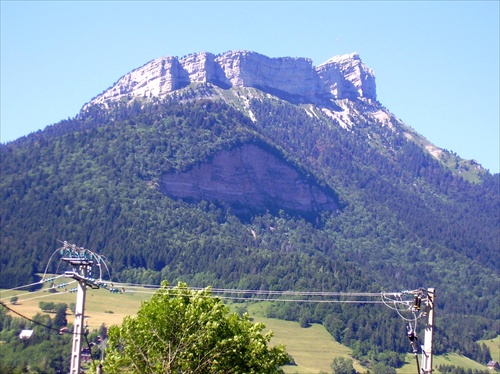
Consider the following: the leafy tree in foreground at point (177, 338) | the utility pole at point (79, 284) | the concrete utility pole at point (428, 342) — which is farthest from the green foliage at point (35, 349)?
the concrete utility pole at point (428, 342)

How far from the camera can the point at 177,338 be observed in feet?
175

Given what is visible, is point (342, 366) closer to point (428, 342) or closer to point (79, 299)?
point (79, 299)

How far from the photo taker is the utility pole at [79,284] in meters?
39.8

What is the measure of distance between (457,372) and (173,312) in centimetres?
15071

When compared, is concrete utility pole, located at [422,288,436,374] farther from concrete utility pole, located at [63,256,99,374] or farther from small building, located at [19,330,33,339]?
small building, located at [19,330,33,339]

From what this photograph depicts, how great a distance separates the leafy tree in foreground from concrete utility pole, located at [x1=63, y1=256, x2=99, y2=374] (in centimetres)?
1027

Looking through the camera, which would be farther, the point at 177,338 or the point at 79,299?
the point at 177,338

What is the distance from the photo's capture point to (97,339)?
511 ft

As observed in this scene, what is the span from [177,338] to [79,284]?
13.3m

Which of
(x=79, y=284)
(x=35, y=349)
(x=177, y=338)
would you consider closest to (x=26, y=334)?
(x=35, y=349)

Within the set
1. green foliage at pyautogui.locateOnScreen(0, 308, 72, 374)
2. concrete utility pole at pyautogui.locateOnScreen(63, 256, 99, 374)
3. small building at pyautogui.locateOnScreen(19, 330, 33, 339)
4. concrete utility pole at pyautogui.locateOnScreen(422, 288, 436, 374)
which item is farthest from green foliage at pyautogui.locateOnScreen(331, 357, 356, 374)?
concrete utility pole at pyautogui.locateOnScreen(422, 288, 436, 374)

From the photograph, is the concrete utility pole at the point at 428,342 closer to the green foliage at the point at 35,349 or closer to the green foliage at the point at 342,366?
the green foliage at the point at 35,349

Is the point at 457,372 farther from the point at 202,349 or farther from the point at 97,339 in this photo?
the point at 202,349

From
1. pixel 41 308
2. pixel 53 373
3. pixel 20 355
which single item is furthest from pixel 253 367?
pixel 41 308
